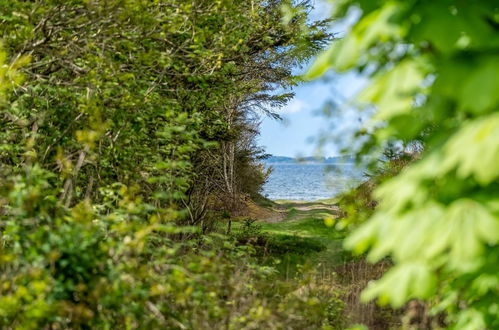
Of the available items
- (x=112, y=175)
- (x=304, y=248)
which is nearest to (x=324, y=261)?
(x=304, y=248)

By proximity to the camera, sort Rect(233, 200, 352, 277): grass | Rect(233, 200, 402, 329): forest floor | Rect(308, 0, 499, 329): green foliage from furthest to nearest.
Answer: Rect(233, 200, 352, 277): grass, Rect(233, 200, 402, 329): forest floor, Rect(308, 0, 499, 329): green foliage

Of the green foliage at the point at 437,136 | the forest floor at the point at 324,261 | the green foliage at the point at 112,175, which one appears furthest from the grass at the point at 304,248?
the green foliage at the point at 437,136

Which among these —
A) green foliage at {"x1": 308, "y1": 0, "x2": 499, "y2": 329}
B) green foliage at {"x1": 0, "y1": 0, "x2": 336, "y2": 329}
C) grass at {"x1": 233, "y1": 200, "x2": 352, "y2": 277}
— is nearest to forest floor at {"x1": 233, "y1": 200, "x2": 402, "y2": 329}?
grass at {"x1": 233, "y1": 200, "x2": 352, "y2": 277}

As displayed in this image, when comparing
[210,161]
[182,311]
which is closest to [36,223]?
[182,311]

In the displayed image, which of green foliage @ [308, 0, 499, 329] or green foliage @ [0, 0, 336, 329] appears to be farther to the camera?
green foliage @ [0, 0, 336, 329]

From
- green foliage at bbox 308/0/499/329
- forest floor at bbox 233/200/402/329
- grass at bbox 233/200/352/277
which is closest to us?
green foliage at bbox 308/0/499/329

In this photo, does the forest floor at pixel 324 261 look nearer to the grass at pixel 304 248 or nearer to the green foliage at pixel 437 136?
the grass at pixel 304 248

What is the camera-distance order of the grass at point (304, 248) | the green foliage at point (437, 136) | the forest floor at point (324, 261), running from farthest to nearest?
the grass at point (304, 248) < the forest floor at point (324, 261) < the green foliage at point (437, 136)

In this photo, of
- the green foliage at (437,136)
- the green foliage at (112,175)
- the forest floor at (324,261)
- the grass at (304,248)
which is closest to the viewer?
the green foliage at (437,136)

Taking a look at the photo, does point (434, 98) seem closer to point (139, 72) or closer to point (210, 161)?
point (139, 72)

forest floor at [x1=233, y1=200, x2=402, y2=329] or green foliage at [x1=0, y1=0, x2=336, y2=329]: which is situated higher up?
green foliage at [x1=0, y1=0, x2=336, y2=329]

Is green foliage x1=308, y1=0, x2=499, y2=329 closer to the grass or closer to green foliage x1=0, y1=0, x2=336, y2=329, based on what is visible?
green foliage x1=0, y1=0, x2=336, y2=329

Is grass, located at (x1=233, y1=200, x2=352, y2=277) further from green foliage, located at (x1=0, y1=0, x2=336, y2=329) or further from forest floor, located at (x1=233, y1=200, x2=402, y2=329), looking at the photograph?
green foliage, located at (x1=0, y1=0, x2=336, y2=329)

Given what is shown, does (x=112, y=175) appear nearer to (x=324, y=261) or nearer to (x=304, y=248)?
(x=324, y=261)
